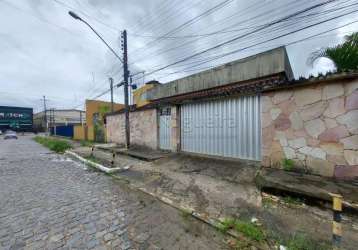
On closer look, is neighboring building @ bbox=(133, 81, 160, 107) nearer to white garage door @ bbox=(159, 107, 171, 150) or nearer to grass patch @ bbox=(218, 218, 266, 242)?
white garage door @ bbox=(159, 107, 171, 150)

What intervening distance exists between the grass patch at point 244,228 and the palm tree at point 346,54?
565cm

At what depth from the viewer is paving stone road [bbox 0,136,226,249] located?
2477 mm

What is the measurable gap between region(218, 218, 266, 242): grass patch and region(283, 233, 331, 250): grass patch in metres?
0.34

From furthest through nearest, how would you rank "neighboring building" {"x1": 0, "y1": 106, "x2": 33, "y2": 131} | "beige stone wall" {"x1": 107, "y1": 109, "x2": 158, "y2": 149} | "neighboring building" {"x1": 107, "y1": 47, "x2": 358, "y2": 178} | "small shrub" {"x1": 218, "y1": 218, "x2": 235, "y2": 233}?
1. "neighboring building" {"x1": 0, "y1": 106, "x2": 33, "y2": 131}
2. "beige stone wall" {"x1": 107, "y1": 109, "x2": 158, "y2": 149}
3. "neighboring building" {"x1": 107, "y1": 47, "x2": 358, "y2": 178}
4. "small shrub" {"x1": 218, "y1": 218, "x2": 235, "y2": 233}

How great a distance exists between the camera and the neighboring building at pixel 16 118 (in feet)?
156

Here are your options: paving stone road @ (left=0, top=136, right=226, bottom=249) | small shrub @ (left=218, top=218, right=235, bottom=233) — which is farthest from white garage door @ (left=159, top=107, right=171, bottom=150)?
small shrub @ (left=218, top=218, right=235, bottom=233)

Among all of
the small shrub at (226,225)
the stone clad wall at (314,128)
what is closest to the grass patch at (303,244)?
the small shrub at (226,225)

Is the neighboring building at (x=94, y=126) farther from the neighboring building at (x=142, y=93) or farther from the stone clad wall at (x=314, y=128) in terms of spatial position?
the stone clad wall at (x=314, y=128)

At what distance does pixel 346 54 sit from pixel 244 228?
649 centimetres

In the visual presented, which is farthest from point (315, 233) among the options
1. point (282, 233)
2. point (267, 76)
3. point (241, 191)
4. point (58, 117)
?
point (58, 117)

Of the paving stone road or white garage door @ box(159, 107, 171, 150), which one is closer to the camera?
the paving stone road

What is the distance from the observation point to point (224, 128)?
6.85 m

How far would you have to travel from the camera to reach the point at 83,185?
506 cm

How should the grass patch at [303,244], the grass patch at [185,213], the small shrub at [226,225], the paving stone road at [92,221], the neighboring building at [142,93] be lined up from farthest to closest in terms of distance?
the neighboring building at [142,93], the grass patch at [185,213], the small shrub at [226,225], the paving stone road at [92,221], the grass patch at [303,244]
